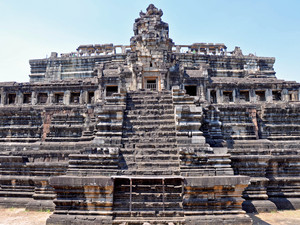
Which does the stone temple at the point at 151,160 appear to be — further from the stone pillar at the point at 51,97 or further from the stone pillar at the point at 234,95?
the stone pillar at the point at 234,95

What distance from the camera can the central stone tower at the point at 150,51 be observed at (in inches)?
766

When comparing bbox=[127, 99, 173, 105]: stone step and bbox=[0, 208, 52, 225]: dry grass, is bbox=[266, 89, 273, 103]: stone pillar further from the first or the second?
bbox=[0, 208, 52, 225]: dry grass

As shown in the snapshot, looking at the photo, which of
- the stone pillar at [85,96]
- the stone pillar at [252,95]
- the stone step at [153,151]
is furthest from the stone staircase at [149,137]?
the stone pillar at [252,95]

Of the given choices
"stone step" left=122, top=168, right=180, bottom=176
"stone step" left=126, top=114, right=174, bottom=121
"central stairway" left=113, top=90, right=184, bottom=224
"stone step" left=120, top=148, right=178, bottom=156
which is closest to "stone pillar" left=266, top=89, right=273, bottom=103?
"central stairway" left=113, top=90, right=184, bottom=224

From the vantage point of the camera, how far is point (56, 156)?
10.3m

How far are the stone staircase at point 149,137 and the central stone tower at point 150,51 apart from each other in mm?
8278

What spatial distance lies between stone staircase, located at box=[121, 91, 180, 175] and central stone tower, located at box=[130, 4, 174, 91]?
27.2ft

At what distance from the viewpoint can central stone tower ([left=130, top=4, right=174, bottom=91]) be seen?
1945 cm

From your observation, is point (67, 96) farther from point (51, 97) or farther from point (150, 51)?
point (150, 51)

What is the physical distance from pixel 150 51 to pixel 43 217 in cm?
1506

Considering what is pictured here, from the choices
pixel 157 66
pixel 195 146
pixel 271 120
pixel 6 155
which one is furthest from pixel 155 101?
pixel 157 66

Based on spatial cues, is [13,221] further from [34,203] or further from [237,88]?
[237,88]

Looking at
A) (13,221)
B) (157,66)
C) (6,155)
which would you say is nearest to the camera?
(13,221)

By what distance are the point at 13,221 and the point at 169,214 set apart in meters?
5.24
